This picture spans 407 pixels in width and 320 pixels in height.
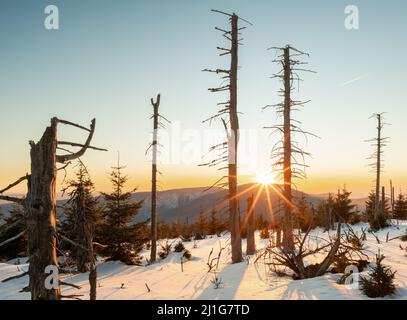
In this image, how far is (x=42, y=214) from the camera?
14.0 feet

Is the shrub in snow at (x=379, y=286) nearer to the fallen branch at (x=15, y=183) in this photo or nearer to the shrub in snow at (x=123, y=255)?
the fallen branch at (x=15, y=183)

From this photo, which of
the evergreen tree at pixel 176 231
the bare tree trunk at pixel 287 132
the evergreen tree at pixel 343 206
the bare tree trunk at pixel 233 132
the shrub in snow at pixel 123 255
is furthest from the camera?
the evergreen tree at pixel 176 231

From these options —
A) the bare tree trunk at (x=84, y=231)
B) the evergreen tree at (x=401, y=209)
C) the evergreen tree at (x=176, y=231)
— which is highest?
the bare tree trunk at (x=84, y=231)

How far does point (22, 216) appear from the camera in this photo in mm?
4246

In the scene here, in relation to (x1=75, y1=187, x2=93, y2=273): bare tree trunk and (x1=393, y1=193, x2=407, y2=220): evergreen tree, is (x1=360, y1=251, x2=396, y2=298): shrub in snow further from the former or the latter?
(x1=393, y1=193, x2=407, y2=220): evergreen tree

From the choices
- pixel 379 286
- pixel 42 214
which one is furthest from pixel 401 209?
pixel 42 214

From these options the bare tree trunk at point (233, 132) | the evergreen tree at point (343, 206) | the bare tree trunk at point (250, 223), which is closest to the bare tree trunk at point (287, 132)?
the bare tree trunk at point (250, 223)

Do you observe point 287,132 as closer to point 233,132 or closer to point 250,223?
point 233,132

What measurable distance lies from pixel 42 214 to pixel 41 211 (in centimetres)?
5

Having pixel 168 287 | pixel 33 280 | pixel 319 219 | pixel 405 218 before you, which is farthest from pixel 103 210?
pixel 405 218

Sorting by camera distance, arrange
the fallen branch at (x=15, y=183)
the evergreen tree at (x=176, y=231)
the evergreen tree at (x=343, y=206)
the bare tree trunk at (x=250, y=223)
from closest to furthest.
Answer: the fallen branch at (x=15, y=183) < the bare tree trunk at (x=250, y=223) < the evergreen tree at (x=343, y=206) < the evergreen tree at (x=176, y=231)

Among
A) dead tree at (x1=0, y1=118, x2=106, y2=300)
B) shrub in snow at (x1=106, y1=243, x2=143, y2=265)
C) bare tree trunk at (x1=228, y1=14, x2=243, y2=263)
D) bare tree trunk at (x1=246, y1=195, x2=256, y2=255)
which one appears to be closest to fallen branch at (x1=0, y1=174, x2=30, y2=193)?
dead tree at (x1=0, y1=118, x2=106, y2=300)

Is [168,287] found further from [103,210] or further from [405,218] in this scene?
[405,218]

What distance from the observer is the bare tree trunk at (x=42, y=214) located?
4219 mm
